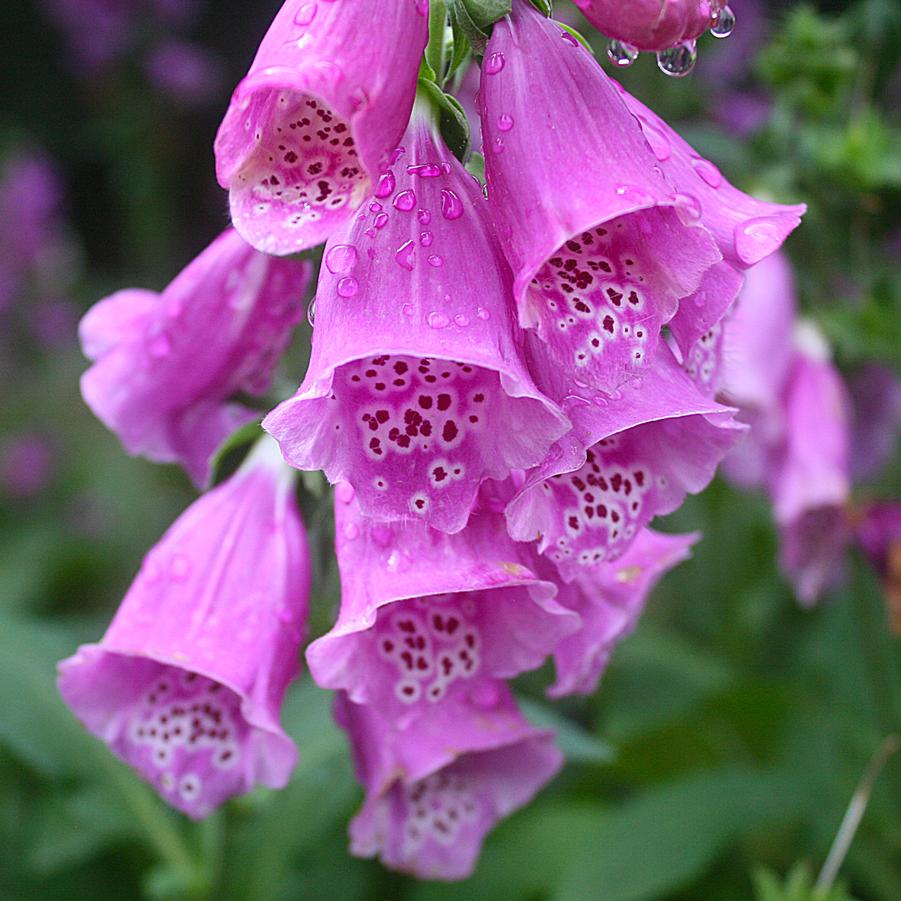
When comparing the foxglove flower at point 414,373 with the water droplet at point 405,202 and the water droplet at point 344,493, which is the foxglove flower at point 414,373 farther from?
the water droplet at point 344,493

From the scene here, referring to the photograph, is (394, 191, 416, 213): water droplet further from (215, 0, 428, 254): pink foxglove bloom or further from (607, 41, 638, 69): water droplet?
(607, 41, 638, 69): water droplet

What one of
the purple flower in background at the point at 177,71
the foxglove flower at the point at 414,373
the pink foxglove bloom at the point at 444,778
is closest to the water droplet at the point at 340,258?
the foxglove flower at the point at 414,373

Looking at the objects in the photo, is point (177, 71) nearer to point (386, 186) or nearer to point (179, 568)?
point (179, 568)

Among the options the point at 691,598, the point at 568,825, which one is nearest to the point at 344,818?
the point at 568,825

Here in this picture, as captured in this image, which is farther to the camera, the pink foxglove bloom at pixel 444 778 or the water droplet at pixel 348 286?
the pink foxglove bloom at pixel 444 778

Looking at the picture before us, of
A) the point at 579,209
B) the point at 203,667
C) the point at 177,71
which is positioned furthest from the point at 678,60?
the point at 177,71
